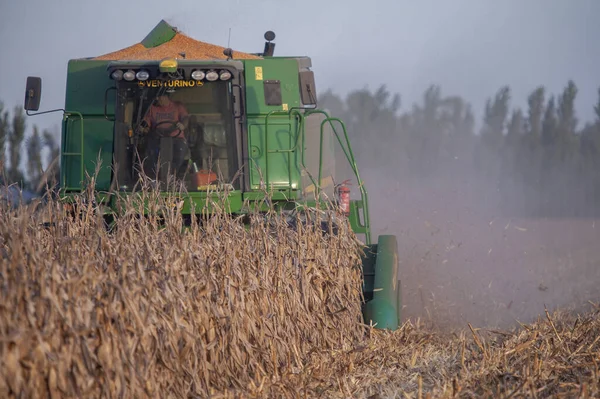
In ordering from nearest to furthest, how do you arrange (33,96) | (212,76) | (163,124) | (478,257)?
(212,76) → (163,124) → (33,96) → (478,257)

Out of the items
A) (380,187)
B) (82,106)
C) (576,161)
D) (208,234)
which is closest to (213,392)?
(208,234)

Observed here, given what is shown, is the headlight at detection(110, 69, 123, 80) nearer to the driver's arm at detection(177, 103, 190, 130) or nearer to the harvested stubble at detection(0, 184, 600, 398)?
the driver's arm at detection(177, 103, 190, 130)

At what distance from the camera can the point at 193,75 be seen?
7.67 metres

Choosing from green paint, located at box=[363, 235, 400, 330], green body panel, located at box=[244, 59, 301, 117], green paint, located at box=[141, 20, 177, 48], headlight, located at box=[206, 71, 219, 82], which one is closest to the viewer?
green paint, located at box=[363, 235, 400, 330]

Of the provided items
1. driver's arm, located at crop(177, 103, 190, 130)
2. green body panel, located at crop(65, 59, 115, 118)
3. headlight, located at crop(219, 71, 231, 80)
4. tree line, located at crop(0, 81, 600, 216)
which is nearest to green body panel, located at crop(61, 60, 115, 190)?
green body panel, located at crop(65, 59, 115, 118)

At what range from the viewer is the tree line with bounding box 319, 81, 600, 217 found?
949 inches

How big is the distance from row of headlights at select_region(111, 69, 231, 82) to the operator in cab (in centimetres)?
29

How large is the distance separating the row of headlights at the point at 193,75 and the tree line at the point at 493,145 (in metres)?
15.7

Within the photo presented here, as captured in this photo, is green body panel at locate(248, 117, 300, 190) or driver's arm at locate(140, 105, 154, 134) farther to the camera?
green body panel at locate(248, 117, 300, 190)

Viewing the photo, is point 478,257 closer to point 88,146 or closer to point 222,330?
point 88,146

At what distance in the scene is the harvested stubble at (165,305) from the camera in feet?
12.1

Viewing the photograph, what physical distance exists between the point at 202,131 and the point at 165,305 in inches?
149

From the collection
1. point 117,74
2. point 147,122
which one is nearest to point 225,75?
point 147,122

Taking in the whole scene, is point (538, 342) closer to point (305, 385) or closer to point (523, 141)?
point (305, 385)
